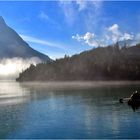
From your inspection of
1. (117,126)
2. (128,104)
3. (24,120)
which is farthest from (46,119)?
(128,104)

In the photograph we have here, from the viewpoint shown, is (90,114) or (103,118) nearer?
(103,118)

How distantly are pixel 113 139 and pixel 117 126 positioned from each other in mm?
13167

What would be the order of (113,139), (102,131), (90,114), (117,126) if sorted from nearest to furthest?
(113,139) < (102,131) < (117,126) < (90,114)

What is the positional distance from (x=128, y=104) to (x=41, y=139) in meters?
63.7

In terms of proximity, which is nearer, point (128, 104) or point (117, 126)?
point (117, 126)

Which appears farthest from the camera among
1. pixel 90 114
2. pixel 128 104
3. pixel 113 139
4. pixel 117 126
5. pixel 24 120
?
pixel 128 104

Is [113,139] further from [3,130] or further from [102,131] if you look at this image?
[3,130]

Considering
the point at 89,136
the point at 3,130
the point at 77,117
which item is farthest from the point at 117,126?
the point at 3,130

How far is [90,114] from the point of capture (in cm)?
10350

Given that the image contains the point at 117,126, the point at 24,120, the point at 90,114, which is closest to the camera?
the point at 117,126

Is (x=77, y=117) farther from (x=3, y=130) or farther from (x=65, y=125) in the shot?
(x=3, y=130)

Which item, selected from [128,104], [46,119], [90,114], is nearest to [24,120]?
[46,119]

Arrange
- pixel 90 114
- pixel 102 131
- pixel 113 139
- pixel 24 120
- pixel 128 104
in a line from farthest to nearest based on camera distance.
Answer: pixel 128 104, pixel 90 114, pixel 24 120, pixel 102 131, pixel 113 139

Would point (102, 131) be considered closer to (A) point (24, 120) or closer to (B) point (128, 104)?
(A) point (24, 120)
